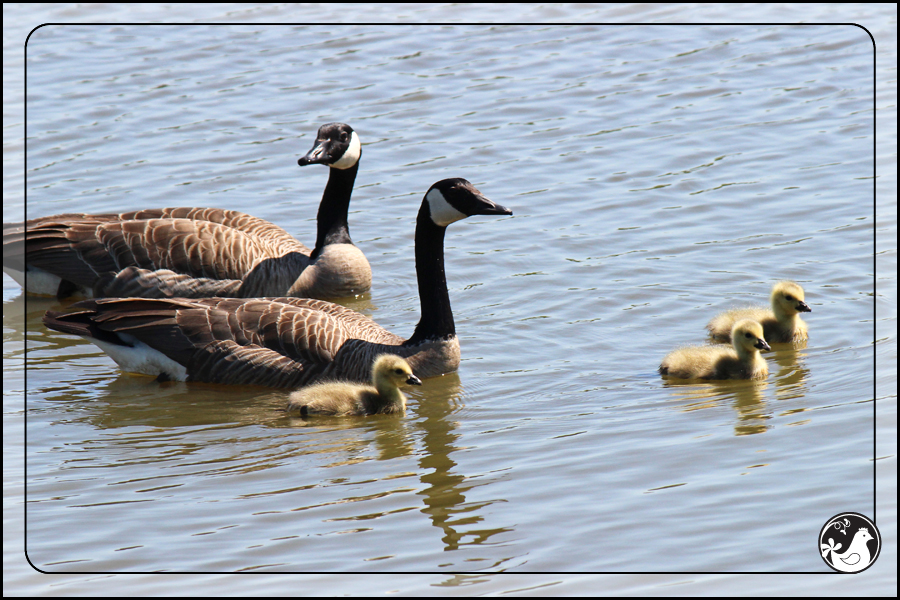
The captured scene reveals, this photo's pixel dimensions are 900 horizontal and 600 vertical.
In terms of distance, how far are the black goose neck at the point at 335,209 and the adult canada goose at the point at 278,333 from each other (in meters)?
2.21

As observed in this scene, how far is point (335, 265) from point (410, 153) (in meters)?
2.95

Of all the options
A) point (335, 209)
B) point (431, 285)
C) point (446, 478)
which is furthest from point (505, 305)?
point (446, 478)

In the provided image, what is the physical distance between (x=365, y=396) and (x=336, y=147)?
4.01 meters

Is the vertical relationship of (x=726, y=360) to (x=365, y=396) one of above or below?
above

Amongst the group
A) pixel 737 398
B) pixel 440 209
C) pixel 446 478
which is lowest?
pixel 446 478

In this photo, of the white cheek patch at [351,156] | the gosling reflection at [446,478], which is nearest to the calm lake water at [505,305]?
the gosling reflection at [446,478]

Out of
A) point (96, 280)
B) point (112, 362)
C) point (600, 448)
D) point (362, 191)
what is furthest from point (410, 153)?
point (600, 448)

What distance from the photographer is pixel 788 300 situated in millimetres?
9125

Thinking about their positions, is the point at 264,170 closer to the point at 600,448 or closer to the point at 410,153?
the point at 410,153

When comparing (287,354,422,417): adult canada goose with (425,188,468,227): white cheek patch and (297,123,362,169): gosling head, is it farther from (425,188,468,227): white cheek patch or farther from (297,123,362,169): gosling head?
(297,123,362,169): gosling head

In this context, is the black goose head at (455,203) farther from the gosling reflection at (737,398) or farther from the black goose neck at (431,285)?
the gosling reflection at (737,398)

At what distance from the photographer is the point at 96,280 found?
1120 cm

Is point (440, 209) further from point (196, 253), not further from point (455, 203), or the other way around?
point (196, 253)

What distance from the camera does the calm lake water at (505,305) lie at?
621 cm
